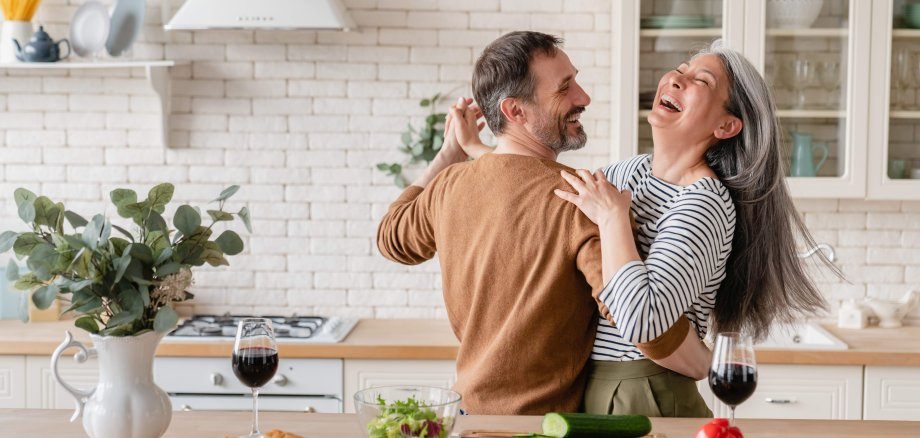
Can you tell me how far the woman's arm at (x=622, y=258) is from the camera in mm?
1826

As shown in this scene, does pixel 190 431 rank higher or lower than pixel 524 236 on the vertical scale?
lower

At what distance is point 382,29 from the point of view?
3.88 meters

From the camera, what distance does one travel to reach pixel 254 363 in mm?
1733

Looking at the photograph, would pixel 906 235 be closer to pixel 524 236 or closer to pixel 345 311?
pixel 345 311

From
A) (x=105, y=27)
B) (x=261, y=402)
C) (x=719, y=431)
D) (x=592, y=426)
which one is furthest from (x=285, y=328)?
(x=719, y=431)

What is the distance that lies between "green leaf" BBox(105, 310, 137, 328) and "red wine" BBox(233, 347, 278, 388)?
19 centimetres

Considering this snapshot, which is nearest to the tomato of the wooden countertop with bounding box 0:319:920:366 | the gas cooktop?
the wooden countertop with bounding box 0:319:920:366

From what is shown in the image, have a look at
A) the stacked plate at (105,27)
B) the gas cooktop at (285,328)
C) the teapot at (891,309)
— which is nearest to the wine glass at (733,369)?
the gas cooktop at (285,328)

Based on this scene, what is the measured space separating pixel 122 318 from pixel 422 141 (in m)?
2.24

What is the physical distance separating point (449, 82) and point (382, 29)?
333 mm

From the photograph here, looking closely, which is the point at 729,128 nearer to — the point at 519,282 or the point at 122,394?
the point at 519,282

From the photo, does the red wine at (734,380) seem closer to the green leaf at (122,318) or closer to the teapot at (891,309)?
the green leaf at (122,318)

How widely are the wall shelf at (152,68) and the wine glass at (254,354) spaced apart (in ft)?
6.98

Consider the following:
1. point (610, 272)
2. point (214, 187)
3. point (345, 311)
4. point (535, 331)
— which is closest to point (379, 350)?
point (345, 311)
